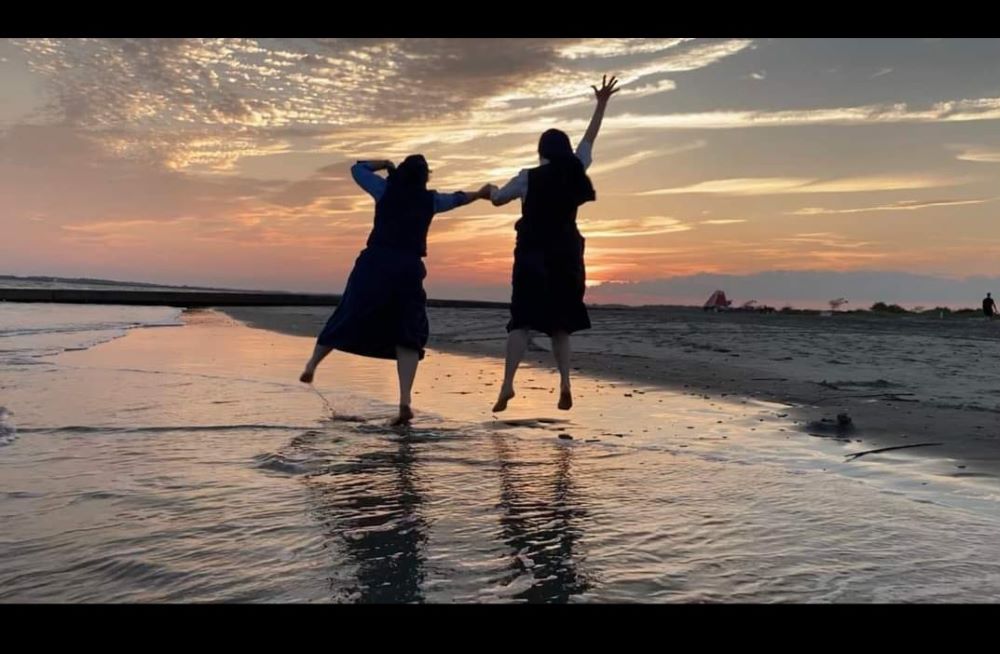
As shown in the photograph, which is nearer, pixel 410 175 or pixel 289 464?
pixel 289 464

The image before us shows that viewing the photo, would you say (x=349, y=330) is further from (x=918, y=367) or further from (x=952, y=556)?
(x=918, y=367)

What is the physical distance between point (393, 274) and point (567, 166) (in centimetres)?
175

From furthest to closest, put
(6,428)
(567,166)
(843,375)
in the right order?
(843,375)
(567,166)
(6,428)

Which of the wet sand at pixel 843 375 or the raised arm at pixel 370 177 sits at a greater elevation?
the raised arm at pixel 370 177

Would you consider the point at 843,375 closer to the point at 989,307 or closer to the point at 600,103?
the point at 600,103

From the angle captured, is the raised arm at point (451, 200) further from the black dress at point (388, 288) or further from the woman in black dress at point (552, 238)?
the woman in black dress at point (552, 238)

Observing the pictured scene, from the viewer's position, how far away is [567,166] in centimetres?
600

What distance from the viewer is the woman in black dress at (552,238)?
602 centimetres

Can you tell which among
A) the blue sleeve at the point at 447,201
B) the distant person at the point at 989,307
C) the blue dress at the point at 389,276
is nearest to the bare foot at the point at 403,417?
the blue dress at the point at 389,276

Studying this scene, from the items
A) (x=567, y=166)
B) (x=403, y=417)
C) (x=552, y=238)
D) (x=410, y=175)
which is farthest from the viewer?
(x=410, y=175)

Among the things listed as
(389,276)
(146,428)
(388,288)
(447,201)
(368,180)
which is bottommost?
(146,428)

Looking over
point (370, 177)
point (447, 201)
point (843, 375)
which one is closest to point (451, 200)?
point (447, 201)

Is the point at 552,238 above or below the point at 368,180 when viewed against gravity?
below

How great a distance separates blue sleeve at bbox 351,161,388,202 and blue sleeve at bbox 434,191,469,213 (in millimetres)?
467
